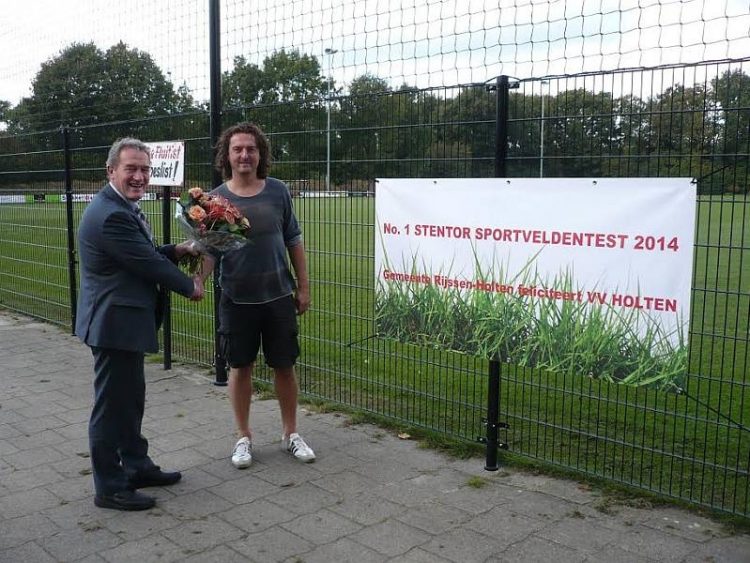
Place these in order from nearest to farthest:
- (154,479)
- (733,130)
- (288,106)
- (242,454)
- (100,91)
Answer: (733,130), (154,479), (242,454), (288,106), (100,91)

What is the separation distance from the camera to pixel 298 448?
4559 millimetres

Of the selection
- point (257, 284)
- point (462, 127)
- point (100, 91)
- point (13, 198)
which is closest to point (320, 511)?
point (257, 284)

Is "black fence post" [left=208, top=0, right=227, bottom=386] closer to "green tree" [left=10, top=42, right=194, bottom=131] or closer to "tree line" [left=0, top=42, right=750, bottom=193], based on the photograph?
"tree line" [left=0, top=42, right=750, bottom=193]

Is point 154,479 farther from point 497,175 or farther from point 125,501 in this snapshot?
point 497,175

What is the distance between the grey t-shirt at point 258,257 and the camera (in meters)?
4.36

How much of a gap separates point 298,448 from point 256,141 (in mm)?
1853

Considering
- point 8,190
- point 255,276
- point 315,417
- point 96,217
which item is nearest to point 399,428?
point 315,417

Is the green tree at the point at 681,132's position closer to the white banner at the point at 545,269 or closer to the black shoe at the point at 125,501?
the white banner at the point at 545,269

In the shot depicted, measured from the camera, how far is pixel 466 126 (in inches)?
175

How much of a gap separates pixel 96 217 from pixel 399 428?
2.46 m

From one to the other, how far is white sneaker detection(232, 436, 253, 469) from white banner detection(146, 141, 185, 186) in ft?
8.34

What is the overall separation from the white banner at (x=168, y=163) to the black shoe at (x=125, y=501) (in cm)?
300

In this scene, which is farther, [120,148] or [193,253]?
[193,253]

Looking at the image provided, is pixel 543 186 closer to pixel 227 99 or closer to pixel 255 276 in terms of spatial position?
pixel 255 276
